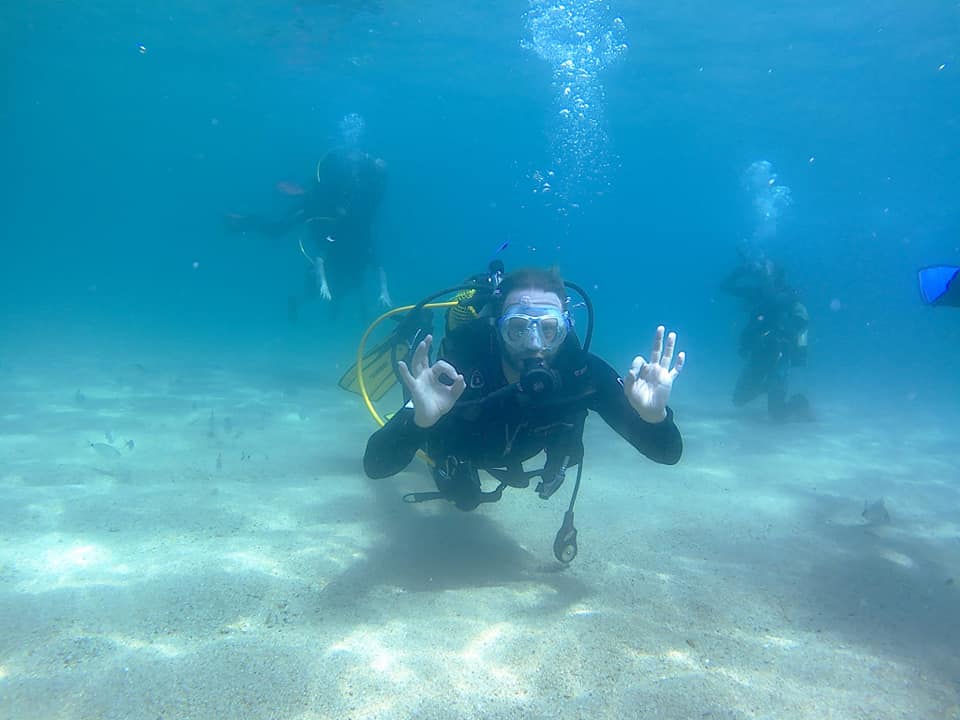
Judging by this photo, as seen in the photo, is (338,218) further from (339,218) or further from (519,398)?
(519,398)

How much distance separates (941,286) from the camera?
4.52 meters

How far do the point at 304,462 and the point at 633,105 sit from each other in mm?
33402

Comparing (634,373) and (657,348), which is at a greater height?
(657,348)

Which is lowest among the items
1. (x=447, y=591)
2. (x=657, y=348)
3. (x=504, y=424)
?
(x=447, y=591)

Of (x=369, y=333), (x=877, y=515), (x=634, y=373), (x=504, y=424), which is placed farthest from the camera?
(x=877, y=515)

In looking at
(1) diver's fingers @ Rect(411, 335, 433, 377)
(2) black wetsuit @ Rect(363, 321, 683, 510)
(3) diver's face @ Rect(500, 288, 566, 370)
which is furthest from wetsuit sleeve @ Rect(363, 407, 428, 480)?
(3) diver's face @ Rect(500, 288, 566, 370)

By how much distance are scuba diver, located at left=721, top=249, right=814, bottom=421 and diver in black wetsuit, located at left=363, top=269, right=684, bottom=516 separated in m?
9.92

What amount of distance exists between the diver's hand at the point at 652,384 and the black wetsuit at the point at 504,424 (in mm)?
186

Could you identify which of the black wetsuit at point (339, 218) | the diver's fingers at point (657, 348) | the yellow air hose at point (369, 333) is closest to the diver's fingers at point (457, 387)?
the diver's fingers at point (657, 348)

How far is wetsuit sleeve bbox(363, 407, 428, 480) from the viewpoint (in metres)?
3.96

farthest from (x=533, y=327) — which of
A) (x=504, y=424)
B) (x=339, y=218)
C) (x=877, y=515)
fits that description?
(x=339, y=218)

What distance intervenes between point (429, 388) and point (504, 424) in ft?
2.68

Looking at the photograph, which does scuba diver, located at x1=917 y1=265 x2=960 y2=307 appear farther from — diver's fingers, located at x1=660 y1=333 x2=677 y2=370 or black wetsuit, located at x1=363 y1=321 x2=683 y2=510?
black wetsuit, located at x1=363 y1=321 x2=683 y2=510

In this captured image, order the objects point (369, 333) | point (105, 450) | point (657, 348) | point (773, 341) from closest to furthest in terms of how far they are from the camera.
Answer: point (657, 348) → point (369, 333) → point (105, 450) → point (773, 341)
